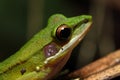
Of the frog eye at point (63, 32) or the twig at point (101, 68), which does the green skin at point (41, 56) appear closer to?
the frog eye at point (63, 32)

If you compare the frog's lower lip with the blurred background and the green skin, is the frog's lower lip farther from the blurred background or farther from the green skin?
the blurred background

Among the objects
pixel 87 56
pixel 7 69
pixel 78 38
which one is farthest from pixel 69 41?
pixel 87 56

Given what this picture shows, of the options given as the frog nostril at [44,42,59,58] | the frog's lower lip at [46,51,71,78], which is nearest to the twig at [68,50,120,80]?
the frog's lower lip at [46,51,71,78]

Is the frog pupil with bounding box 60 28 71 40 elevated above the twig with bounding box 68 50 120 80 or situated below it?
above

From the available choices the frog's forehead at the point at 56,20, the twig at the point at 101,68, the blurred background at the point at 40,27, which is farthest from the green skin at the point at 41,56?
the blurred background at the point at 40,27

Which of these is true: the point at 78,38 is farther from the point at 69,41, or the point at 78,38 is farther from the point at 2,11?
the point at 2,11
